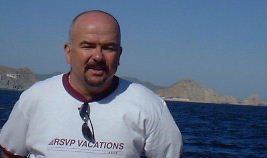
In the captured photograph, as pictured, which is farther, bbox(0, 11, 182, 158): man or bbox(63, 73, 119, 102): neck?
Answer: bbox(63, 73, 119, 102): neck

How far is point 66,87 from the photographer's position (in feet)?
11.3

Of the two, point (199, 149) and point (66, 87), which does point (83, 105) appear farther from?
point (199, 149)

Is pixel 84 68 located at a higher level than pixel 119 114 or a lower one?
higher

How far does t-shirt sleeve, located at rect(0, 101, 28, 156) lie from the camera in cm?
346

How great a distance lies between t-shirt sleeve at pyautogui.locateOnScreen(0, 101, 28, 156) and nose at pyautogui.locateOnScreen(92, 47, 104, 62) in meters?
0.81

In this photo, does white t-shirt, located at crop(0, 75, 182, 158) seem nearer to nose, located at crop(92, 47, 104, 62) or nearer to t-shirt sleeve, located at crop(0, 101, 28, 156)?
t-shirt sleeve, located at crop(0, 101, 28, 156)

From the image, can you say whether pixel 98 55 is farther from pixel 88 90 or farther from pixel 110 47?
pixel 88 90

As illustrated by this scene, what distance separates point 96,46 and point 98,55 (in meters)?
0.09

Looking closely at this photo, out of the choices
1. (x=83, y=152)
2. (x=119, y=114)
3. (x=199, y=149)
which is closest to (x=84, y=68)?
(x=119, y=114)

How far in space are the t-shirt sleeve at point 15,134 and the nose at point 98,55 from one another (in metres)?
0.81

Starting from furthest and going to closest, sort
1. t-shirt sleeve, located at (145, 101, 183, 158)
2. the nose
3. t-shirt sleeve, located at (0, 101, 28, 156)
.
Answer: t-shirt sleeve, located at (0, 101, 28, 156) → t-shirt sleeve, located at (145, 101, 183, 158) → the nose

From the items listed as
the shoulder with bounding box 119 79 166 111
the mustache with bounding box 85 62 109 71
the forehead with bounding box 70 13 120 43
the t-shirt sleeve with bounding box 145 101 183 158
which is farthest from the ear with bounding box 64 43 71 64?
the t-shirt sleeve with bounding box 145 101 183 158

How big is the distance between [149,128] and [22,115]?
3.55ft

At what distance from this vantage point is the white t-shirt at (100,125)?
10.7 ft
